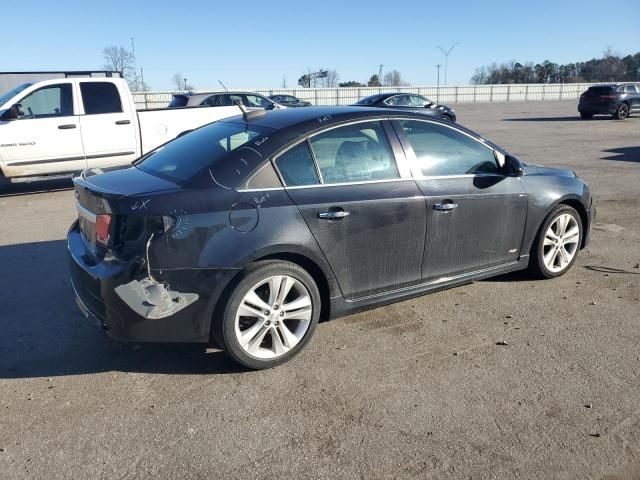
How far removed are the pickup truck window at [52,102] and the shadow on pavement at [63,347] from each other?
17.8 feet

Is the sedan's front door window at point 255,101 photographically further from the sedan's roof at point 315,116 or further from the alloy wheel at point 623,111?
the alloy wheel at point 623,111

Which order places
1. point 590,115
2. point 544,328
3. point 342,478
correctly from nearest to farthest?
point 342,478
point 544,328
point 590,115

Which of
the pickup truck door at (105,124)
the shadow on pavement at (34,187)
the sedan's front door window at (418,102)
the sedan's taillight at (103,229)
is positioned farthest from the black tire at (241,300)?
the sedan's front door window at (418,102)

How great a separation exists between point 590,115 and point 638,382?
90.5 feet

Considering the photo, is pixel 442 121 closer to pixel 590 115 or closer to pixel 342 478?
pixel 342 478

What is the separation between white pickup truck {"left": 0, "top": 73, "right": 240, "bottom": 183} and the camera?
30.5 ft

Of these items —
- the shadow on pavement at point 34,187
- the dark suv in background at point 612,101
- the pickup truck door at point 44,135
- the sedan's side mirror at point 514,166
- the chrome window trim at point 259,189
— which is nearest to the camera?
the chrome window trim at point 259,189

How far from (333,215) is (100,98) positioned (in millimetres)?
7771

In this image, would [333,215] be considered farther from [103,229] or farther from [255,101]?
[255,101]

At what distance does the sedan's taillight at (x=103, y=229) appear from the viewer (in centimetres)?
336

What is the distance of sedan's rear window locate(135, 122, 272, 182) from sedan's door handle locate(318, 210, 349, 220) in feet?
2.34

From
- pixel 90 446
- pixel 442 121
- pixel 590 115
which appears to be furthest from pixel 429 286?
pixel 590 115

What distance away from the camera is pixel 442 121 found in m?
4.48

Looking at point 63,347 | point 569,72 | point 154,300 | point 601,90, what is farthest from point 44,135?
point 569,72
